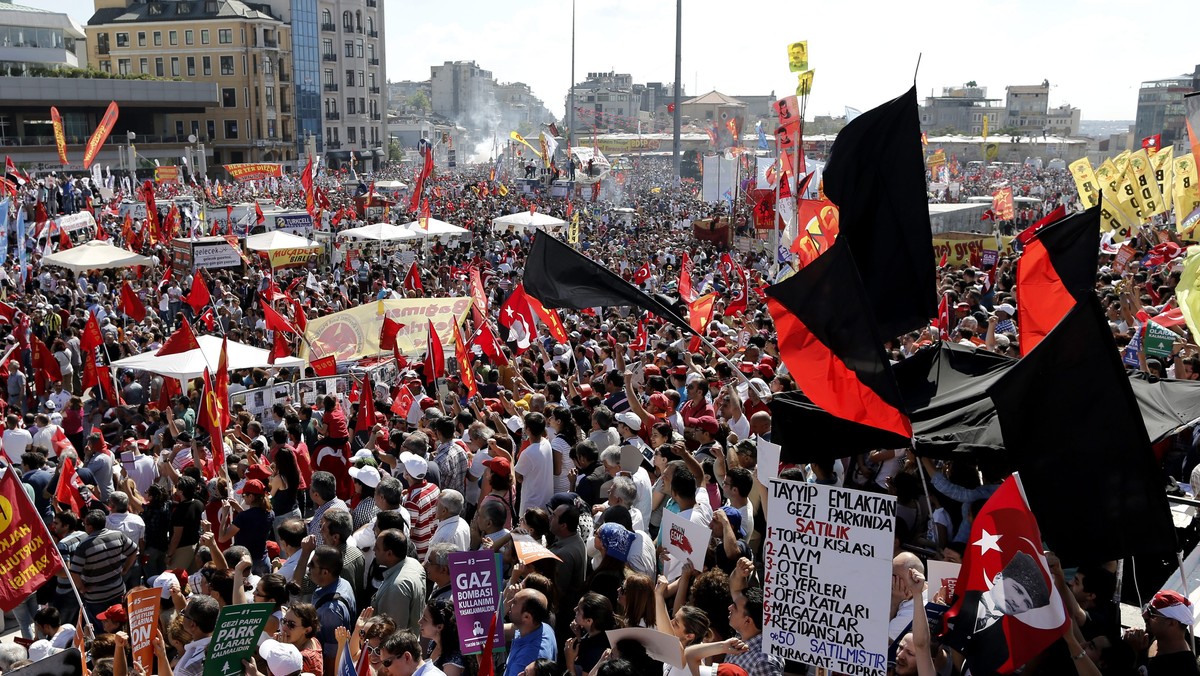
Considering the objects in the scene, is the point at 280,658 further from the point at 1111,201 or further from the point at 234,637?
the point at 1111,201

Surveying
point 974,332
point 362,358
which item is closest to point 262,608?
point 974,332

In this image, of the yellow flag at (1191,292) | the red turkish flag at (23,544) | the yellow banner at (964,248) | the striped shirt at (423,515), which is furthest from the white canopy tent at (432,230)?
the yellow flag at (1191,292)

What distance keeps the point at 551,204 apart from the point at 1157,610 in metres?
38.7

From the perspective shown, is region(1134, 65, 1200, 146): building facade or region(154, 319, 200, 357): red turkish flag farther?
region(1134, 65, 1200, 146): building facade

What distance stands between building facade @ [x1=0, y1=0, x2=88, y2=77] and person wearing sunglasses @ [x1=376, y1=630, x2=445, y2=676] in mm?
69434

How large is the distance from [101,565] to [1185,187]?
17498 millimetres

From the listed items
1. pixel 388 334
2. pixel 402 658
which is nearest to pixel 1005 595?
pixel 402 658

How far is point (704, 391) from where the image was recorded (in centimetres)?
847

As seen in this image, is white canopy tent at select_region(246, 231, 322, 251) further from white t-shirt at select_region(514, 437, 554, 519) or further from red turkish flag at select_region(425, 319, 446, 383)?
white t-shirt at select_region(514, 437, 554, 519)

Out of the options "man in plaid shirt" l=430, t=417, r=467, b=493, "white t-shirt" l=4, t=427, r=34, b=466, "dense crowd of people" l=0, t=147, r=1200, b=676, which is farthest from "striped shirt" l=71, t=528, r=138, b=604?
"white t-shirt" l=4, t=427, r=34, b=466

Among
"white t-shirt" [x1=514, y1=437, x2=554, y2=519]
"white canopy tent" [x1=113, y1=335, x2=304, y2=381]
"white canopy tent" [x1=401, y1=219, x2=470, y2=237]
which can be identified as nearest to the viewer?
"white t-shirt" [x1=514, y1=437, x2=554, y2=519]

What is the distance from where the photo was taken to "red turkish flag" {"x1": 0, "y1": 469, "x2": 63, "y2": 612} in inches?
229

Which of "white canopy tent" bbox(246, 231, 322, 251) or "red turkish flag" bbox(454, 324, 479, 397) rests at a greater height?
"white canopy tent" bbox(246, 231, 322, 251)

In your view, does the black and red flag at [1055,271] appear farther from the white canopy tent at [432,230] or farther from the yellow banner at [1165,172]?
the white canopy tent at [432,230]
